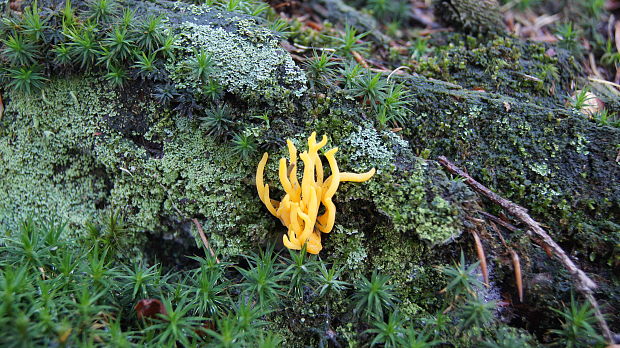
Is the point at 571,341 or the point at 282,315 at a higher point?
the point at 571,341

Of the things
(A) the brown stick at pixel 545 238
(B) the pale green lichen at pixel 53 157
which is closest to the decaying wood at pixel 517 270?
(A) the brown stick at pixel 545 238

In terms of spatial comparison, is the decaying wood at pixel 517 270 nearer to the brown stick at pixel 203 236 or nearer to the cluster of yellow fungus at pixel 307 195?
the cluster of yellow fungus at pixel 307 195

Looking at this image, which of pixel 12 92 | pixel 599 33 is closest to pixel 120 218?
pixel 12 92

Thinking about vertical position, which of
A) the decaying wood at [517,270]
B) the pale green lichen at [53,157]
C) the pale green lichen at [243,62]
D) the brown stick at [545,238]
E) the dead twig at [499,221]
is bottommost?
the pale green lichen at [53,157]

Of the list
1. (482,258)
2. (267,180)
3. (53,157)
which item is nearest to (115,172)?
(53,157)

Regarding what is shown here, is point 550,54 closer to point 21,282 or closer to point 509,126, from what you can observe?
point 509,126

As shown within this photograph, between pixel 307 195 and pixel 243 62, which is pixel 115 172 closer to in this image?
pixel 243 62

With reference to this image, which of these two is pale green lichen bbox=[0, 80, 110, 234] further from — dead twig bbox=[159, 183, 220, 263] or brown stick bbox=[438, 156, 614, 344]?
brown stick bbox=[438, 156, 614, 344]
